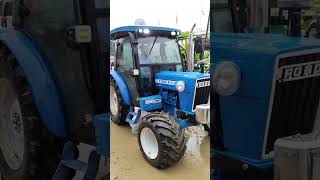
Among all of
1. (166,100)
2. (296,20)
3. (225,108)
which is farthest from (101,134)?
(296,20)

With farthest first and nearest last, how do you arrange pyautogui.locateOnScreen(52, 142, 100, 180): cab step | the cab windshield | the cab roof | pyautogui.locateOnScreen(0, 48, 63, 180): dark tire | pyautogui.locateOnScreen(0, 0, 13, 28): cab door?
pyautogui.locateOnScreen(0, 0, 13, 28): cab door < pyautogui.locateOnScreen(0, 48, 63, 180): dark tire < pyautogui.locateOnScreen(52, 142, 100, 180): cab step < the cab windshield < the cab roof

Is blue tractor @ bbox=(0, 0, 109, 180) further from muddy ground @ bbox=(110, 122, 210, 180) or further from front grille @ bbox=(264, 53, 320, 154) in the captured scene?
front grille @ bbox=(264, 53, 320, 154)

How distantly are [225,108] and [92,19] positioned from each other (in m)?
0.81

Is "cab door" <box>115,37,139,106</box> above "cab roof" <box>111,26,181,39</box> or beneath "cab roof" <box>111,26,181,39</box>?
beneath

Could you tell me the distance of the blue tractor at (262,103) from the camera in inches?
77.5

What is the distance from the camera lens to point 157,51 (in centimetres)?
197

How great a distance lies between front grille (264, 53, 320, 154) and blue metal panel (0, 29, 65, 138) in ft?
3.87

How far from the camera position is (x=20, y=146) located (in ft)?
9.87

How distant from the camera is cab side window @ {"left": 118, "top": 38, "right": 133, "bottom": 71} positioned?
187 centimetres

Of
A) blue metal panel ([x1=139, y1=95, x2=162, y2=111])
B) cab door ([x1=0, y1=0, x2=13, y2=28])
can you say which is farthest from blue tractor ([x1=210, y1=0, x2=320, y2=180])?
cab door ([x1=0, y1=0, x2=13, y2=28])

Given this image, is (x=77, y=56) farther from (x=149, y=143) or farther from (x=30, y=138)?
(x=149, y=143)

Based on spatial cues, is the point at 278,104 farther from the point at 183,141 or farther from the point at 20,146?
the point at 20,146

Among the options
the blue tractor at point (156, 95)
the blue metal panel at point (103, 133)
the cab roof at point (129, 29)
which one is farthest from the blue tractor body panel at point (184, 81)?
the blue metal panel at point (103, 133)

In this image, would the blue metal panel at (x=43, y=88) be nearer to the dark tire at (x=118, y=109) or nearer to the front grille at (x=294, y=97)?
the dark tire at (x=118, y=109)
